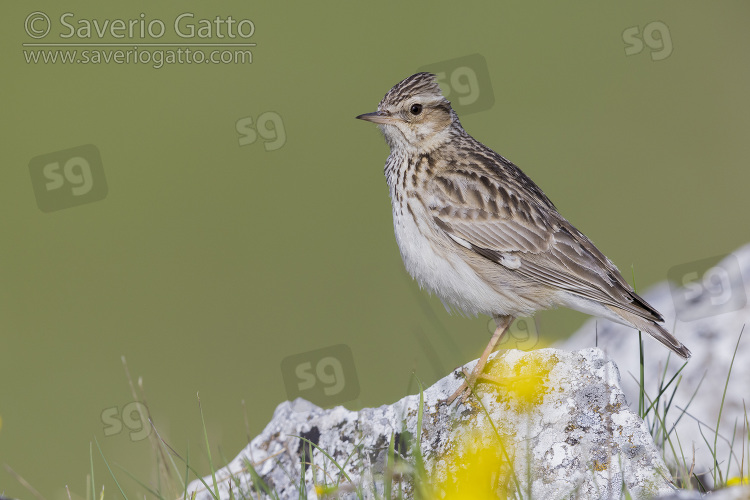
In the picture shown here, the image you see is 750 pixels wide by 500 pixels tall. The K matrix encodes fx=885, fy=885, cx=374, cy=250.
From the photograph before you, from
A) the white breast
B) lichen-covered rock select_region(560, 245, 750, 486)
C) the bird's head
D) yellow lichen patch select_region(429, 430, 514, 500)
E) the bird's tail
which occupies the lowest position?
lichen-covered rock select_region(560, 245, 750, 486)

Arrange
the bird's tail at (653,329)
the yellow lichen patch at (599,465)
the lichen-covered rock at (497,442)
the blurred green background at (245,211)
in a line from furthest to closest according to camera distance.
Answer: the blurred green background at (245,211) < the bird's tail at (653,329) < the yellow lichen patch at (599,465) < the lichen-covered rock at (497,442)

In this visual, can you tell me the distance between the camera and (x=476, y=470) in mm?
4535

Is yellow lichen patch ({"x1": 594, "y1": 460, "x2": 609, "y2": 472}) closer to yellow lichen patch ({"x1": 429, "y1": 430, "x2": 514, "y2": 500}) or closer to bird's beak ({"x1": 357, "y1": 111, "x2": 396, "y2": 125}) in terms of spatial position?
yellow lichen patch ({"x1": 429, "y1": 430, "x2": 514, "y2": 500})

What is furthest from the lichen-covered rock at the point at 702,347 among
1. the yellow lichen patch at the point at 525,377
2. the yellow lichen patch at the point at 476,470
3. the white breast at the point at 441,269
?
the yellow lichen patch at the point at 476,470

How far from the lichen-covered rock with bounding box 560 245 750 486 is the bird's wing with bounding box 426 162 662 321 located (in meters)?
0.87

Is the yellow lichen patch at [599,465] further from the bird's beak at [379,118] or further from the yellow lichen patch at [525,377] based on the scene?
the bird's beak at [379,118]

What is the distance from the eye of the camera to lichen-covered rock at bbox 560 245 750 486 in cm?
740

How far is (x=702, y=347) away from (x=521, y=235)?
236cm

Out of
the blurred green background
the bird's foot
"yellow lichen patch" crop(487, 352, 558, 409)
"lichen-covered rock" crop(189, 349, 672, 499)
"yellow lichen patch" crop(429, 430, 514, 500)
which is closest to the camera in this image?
"yellow lichen patch" crop(429, 430, 514, 500)

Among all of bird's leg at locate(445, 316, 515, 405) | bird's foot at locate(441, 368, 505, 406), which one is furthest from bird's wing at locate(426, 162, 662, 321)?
bird's foot at locate(441, 368, 505, 406)

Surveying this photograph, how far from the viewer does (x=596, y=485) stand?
4.36 metres

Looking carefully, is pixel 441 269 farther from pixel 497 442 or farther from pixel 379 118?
pixel 497 442

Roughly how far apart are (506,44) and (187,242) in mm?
10794

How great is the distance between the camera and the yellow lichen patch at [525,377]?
515 centimetres
